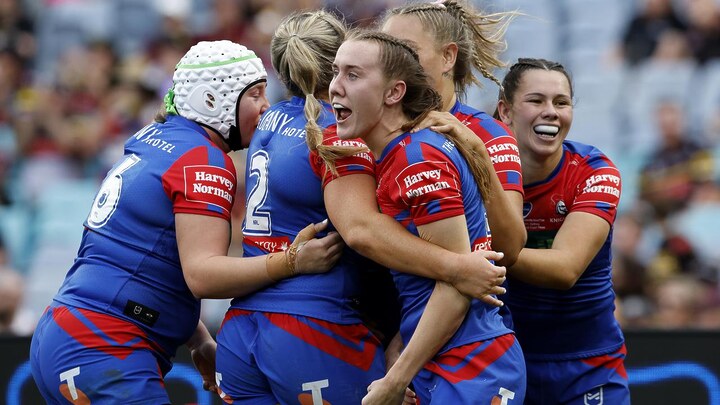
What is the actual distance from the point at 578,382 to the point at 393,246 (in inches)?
55.3

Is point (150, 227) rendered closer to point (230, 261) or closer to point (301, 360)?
point (230, 261)

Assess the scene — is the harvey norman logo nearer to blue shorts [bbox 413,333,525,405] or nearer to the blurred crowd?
blue shorts [bbox 413,333,525,405]

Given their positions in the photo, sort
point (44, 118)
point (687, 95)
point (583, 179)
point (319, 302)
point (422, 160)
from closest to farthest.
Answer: point (422, 160) → point (319, 302) → point (583, 179) → point (687, 95) → point (44, 118)

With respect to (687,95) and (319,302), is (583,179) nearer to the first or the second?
(319,302)

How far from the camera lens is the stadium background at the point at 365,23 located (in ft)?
26.1

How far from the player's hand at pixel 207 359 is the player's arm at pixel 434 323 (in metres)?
1.17

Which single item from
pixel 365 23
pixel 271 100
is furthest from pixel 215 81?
pixel 271 100

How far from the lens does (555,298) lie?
15.0ft

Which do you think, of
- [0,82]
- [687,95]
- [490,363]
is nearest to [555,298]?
[490,363]

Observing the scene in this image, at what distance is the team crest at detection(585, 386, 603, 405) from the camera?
4562mm

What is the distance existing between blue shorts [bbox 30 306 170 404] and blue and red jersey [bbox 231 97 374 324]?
0.43m

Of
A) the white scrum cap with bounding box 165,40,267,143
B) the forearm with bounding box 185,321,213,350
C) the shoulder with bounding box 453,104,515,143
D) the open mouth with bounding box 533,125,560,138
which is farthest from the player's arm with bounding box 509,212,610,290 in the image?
the forearm with bounding box 185,321,213,350

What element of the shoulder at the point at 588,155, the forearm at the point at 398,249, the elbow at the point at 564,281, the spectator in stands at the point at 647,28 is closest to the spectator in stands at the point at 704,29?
the spectator in stands at the point at 647,28

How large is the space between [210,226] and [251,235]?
0.57 ft
